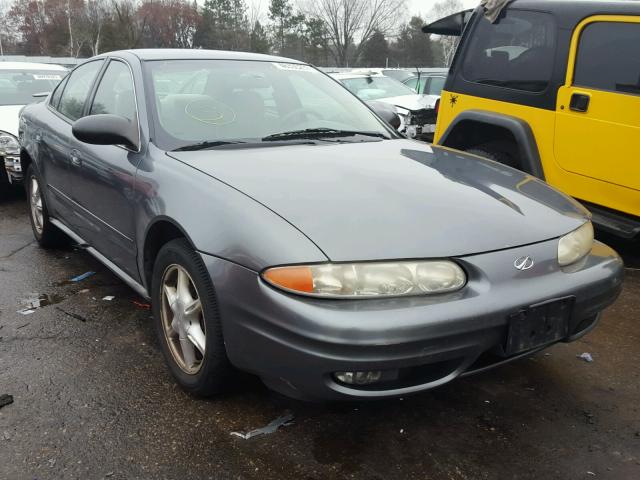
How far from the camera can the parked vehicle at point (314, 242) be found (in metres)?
1.92

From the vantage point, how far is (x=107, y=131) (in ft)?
9.09

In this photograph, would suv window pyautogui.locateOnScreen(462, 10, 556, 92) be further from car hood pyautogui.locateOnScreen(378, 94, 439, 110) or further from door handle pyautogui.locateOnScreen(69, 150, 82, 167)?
car hood pyautogui.locateOnScreen(378, 94, 439, 110)

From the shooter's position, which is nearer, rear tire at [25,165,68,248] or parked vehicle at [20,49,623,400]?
parked vehicle at [20,49,623,400]

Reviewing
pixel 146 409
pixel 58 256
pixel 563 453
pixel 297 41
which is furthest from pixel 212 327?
pixel 297 41

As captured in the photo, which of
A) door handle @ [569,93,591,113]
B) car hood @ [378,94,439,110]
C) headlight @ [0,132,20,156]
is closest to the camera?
door handle @ [569,93,591,113]

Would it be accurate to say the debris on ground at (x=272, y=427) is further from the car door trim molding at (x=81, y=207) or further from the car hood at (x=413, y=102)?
the car hood at (x=413, y=102)

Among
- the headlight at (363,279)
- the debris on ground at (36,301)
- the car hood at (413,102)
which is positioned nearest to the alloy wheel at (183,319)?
the headlight at (363,279)

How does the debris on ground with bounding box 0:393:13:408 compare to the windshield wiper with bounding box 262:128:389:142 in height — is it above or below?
below

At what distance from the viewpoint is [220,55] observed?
3471 millimetres

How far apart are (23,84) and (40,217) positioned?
3.96m

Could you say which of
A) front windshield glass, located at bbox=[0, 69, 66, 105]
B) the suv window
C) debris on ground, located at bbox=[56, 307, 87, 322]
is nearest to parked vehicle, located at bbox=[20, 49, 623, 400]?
debris on ground, located at bbox=[56, 307, 87, 322]

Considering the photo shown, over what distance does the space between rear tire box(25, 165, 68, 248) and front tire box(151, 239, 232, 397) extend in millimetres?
2244

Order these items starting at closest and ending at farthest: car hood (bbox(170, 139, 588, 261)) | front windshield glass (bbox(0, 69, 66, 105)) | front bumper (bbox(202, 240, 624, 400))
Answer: front bumper (bbox(202, 240, 624, 400)), car hood (bbox(170, 139, 588, 261)), front windshield glass (bbox(0, 69, 66, 105))

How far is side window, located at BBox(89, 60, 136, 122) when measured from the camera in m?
3.11
